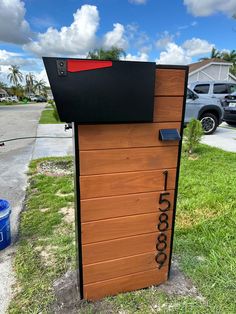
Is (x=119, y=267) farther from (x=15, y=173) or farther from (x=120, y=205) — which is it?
(x=15, y=173)

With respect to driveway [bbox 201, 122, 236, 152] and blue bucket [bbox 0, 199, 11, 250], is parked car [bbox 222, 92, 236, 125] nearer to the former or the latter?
driveway [bbox 201, 122, 236, 152]

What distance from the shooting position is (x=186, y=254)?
2.23 m

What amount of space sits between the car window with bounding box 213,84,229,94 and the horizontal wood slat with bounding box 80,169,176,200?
30.0 feet

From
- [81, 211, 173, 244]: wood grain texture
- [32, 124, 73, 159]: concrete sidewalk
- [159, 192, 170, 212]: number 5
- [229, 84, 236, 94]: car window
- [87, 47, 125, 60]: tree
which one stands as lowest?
[32, 124, 73, 159]: concrete sidewalk

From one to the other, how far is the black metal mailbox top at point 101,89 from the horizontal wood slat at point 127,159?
0.65 ft

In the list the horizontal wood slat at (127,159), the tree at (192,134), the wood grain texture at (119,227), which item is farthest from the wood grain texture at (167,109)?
the tree at (192,134)

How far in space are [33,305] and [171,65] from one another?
180cm

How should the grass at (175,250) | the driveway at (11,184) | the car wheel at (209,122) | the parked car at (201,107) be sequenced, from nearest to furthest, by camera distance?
the grass at (175,250)
the driveway at (11,184)
the parked car at (201,107)
the car wheel at (209,122)

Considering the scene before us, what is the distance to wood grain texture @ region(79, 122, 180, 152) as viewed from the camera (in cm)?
135

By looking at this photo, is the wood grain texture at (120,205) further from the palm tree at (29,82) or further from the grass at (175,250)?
the palm tree at (29,82)

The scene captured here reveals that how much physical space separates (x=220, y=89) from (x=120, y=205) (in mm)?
Result: 9599

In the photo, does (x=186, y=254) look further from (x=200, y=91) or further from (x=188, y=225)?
(x=200, y=91)

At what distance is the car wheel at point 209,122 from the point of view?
8.29 meters

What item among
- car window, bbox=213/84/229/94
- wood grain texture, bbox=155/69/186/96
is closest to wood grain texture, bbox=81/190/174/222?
wood grain texture, bbox=155/69/186/96
